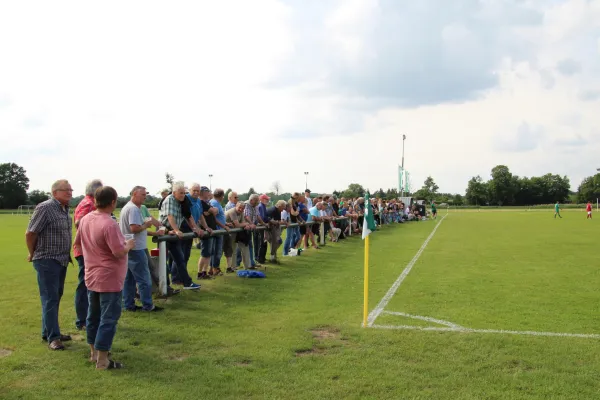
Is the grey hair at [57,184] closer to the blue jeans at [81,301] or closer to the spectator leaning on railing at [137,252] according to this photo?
the blue jeans at [81,301]

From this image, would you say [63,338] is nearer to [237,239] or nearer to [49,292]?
[49,292]

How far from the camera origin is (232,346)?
5816 millimetres

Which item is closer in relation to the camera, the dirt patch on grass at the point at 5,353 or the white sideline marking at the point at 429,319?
the dirt patch on grass at the point at 5,353

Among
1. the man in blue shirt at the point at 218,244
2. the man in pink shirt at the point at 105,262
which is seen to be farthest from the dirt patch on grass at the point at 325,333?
the man in blue shirt at the point at 218,244

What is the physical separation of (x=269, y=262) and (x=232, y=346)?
7.43m

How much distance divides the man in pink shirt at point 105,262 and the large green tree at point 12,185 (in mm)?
113907

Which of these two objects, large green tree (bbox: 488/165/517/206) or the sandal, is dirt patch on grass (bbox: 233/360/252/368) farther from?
large green tree (bbox: 488/165/517/206)

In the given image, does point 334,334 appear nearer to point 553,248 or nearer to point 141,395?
point 141,395

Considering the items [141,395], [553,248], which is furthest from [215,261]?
[553,248]

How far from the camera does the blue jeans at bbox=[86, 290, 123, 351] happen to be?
16.4 feet

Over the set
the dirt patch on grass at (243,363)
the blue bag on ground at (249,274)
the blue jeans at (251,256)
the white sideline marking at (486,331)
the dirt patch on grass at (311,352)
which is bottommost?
the dirt patch on grass at (243,363)

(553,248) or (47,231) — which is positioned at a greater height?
(47,231)

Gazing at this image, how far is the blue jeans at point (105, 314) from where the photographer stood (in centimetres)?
501

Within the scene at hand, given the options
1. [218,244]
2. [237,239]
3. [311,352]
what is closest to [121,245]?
[311,352]
